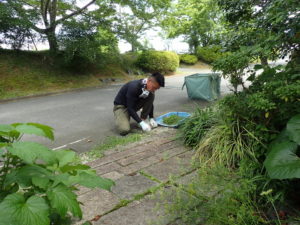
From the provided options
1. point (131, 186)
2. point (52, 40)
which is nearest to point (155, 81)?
point (131, 186)

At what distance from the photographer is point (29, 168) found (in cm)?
99

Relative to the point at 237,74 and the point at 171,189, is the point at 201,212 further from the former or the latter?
the point at 237,74

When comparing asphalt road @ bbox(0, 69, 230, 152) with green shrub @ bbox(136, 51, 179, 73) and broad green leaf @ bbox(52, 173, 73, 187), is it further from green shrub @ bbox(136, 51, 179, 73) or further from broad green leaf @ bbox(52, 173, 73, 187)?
green shrub @ bbox(136, 51, 179, 73)

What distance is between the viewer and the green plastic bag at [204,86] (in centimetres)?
674

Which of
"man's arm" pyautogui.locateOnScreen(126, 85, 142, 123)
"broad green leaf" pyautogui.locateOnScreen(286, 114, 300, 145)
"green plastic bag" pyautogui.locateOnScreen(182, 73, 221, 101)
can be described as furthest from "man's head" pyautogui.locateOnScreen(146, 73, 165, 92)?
"green plastic bag" pyautogui.locateOnScreen(182, 73, 221, 101)

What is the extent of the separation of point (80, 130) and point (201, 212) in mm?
3480

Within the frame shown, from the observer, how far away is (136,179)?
7.88 ft

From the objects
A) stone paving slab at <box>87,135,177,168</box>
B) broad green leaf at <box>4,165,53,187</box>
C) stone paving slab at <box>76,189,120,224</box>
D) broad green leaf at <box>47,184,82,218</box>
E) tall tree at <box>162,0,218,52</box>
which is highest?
tall tree at <box>162,0,218,52</box>

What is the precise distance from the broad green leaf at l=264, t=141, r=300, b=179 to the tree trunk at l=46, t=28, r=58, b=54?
10858 millimetres

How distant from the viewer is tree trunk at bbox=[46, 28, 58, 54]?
10508 millimetres

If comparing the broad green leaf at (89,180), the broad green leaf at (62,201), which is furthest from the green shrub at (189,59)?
the broad green leaf at (62,201)

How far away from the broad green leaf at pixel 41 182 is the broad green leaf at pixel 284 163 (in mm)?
1253

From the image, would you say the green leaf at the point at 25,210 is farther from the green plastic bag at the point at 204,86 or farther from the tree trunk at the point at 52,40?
the tree trunk at the point at 52,40

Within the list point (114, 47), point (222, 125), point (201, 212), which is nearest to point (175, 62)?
point (114, 47)
